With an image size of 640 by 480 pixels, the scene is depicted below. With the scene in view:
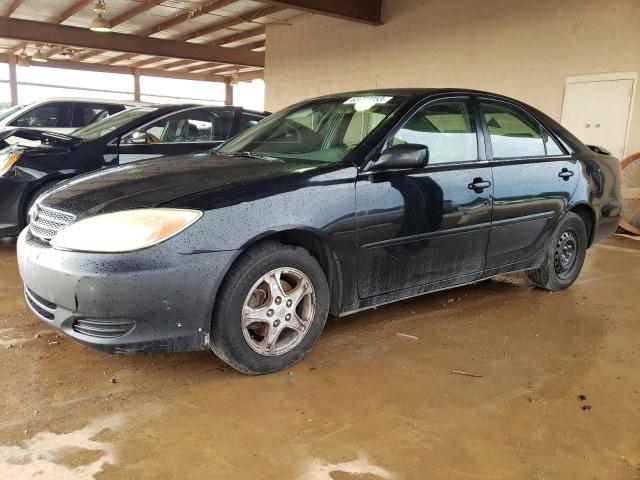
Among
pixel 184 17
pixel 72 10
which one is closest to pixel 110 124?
pixel 184 17

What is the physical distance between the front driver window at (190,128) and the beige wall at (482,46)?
16.1ft

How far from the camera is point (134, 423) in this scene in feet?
7.18

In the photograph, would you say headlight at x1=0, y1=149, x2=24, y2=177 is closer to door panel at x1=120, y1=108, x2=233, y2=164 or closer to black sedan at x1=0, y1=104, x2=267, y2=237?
black sedan at x1=0, y1=104, x2=267, y2=237

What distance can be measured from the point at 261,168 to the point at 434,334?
1460 millimetres

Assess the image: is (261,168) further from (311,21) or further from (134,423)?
(311,21)

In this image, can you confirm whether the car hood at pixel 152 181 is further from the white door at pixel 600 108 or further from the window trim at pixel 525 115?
the white door at pixel 600 108

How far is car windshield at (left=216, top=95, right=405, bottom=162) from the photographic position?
9.96 feet

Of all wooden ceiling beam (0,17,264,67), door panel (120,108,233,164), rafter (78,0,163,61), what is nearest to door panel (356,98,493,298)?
door panel (120,108,233,164)

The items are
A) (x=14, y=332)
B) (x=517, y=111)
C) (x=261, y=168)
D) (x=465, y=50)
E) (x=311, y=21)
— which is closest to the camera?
(x=261, y=168)

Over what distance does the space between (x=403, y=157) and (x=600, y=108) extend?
5995 millimetres

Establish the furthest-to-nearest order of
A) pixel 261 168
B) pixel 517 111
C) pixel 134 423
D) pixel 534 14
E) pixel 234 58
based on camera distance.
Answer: pixel 234 58
pixel 534 14
pixel 517 111
pixel 261 168
pixel 134 423

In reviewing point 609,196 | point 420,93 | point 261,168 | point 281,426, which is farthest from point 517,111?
point 281,426

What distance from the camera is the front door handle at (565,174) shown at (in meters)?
3.85

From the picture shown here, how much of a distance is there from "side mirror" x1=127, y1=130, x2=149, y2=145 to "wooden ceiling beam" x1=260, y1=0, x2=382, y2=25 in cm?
486
